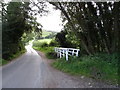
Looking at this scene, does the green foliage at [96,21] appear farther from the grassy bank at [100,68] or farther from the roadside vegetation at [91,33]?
the grassy bank at [100,68]

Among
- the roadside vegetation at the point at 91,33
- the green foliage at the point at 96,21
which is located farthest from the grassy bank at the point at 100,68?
the green foliage at the point at 96,21

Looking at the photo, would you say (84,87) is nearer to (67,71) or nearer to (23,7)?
(67,71)

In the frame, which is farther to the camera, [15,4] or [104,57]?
[15,4]

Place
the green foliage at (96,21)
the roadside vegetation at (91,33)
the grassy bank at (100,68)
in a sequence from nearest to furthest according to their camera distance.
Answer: the grassy bank at (100,68), the roadside vegetation at (91,33), the green foliage at (96,21)

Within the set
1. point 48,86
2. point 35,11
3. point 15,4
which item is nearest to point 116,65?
point 48,86

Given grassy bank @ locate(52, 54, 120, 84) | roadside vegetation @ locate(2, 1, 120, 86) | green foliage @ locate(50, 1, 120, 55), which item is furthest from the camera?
green foliage @ locate(50, 1, 120, 55)

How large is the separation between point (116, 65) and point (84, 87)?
2601 mm

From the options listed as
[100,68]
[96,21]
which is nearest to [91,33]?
[96,21]

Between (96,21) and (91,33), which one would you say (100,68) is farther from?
(91,33)

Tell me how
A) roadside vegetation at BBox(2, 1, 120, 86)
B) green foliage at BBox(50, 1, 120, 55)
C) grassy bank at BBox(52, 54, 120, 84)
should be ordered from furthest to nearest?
green foliage at BBox(50, 1, 120, 55) → roadside vegetation at BBox(2, 1, 120, 86) → grassy bank at BBox(52, 54, 120, 84)

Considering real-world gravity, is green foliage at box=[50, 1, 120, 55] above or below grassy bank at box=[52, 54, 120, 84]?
above

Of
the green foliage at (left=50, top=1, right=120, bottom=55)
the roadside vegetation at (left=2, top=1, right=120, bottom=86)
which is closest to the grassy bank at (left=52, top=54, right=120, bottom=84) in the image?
the roadside vegetation at (left=2, top=1, right=120, bottom=86)

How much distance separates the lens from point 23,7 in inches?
548

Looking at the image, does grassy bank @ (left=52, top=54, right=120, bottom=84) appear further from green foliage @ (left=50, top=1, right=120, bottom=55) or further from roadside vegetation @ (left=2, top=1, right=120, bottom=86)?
green foliage @ (left=50, top=1, right=120, bottom=55)
